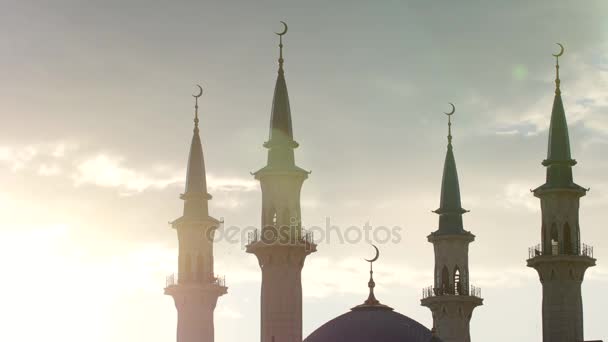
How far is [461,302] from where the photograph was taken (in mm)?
106000

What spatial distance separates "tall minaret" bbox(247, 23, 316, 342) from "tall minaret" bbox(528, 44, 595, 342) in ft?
56.5

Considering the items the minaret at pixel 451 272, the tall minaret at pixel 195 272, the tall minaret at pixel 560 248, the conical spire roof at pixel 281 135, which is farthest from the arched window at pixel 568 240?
the tall minaret at pixel 195 272

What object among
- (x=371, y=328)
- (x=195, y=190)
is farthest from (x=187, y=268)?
(x=371, y=328)

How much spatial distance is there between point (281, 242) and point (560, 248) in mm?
19984

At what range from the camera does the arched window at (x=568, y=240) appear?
99500mm

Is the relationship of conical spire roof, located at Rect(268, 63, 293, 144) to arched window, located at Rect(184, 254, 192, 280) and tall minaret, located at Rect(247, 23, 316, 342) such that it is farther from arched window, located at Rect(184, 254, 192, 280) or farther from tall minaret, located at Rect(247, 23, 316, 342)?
arched window, located at Rect(184, 254, 192, 280)

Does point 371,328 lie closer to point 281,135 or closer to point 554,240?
point 281,135

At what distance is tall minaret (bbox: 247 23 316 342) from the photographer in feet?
302

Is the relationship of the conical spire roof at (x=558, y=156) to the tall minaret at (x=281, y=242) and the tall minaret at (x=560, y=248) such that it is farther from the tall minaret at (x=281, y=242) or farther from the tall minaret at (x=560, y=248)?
the tall minaret at (x=281, y=242)

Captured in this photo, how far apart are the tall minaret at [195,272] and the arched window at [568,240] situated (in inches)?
978

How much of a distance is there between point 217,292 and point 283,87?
59.7ft

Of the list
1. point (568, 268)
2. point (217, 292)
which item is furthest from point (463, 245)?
point (217, 292)

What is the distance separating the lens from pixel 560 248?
99.6m

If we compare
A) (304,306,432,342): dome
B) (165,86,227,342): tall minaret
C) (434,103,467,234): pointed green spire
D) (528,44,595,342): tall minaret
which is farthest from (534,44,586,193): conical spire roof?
(165,86,227,342): tall minaret
